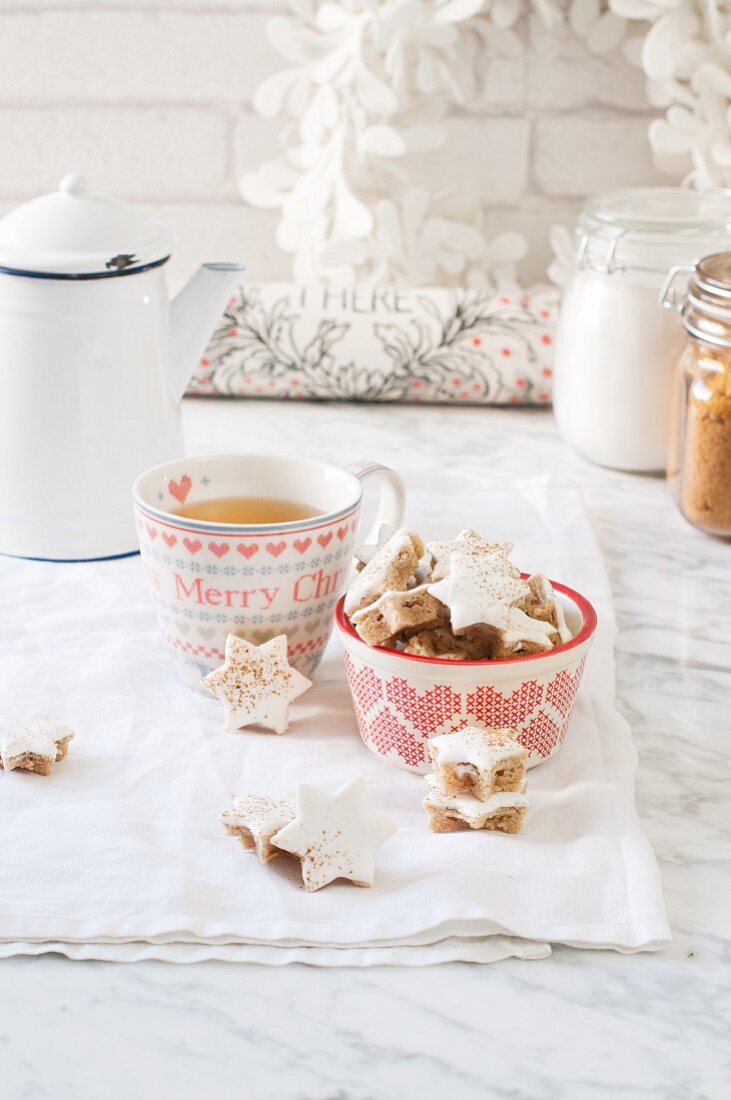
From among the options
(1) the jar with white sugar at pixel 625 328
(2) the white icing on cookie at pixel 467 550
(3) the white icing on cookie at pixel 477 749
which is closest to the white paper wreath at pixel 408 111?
(1) the jar with white sugar at pixel 625 328

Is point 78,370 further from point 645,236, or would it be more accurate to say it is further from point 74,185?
point 645,236

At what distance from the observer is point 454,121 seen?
4.49ft

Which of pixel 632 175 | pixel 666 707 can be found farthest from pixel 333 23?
pixel 666 707

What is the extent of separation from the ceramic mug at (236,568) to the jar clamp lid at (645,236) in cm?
45

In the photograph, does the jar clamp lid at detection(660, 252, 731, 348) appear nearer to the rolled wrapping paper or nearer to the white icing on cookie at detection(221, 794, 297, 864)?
the rolled wrapping paper

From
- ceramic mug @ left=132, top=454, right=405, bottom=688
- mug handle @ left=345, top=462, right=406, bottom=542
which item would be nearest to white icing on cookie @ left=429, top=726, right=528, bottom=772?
ceramic mug @ left=132, top=454, right=405, bottom=688

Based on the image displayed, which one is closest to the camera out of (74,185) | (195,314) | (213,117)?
(74,185)

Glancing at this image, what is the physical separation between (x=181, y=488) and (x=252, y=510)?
46 millimetres

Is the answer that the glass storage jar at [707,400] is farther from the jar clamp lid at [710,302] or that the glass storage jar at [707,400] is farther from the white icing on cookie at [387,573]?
the white icing on cookie at [387,573]

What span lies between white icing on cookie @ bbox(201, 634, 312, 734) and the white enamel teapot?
10.2 inches

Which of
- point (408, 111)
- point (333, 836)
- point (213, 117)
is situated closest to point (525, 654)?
point (333, 836)

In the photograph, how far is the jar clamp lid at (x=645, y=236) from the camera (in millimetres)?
1066

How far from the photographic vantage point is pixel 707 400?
3.11 ft

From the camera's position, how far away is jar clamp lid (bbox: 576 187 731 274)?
1.07 m
